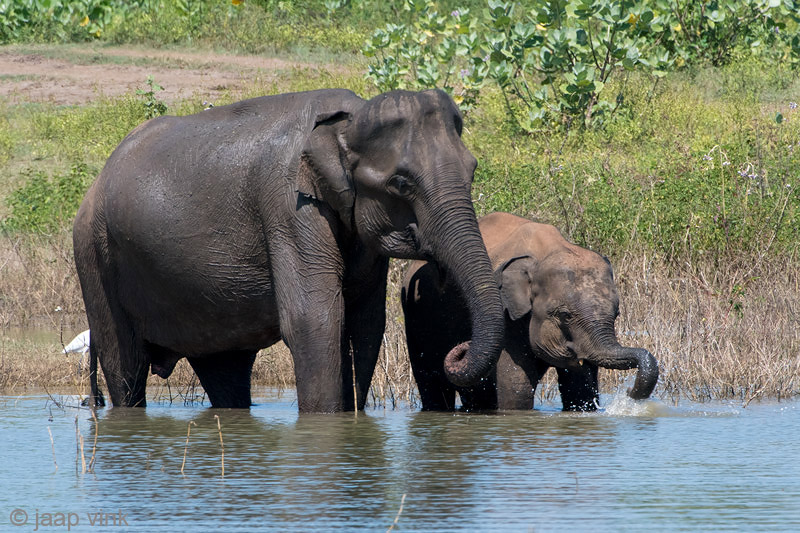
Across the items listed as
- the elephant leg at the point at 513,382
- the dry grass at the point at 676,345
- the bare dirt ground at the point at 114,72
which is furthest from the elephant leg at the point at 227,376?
the bare dirt ground at the point at 114,72

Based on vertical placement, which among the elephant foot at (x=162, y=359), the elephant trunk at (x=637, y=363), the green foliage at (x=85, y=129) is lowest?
the elephant trunk at (x=637, y=363)

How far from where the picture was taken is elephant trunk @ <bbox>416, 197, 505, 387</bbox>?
25.1 ft

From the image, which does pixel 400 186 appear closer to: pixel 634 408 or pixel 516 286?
pixel 516 286

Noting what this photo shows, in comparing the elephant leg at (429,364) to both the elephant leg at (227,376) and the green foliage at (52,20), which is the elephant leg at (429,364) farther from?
the green foliage at (52,20)

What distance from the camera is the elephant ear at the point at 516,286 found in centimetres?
890

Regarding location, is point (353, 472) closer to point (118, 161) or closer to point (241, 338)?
point (241, 338)

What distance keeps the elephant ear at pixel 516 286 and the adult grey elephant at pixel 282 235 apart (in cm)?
76

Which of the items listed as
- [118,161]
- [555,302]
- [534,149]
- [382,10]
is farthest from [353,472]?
[382,10]

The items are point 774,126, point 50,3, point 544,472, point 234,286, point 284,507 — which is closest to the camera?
point 284,507

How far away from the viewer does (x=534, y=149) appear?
17.2 meters

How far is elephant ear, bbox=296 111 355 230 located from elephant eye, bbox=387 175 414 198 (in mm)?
261

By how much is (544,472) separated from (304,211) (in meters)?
2.28

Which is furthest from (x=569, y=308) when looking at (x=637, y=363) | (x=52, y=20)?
(x=52, y=20)
